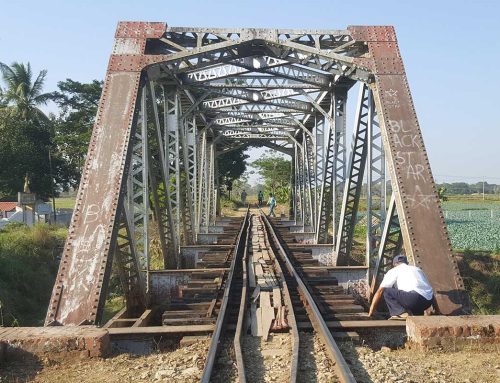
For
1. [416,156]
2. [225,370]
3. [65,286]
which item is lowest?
Answer: [225,370]

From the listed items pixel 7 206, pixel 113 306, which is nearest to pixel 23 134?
pixel 7 206

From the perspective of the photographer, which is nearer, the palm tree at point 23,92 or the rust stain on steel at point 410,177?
the rust stain on steel at point 410,177

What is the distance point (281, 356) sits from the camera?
5016mm

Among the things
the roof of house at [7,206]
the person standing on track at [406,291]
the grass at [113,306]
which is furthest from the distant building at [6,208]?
the person standing on track at [406,291]

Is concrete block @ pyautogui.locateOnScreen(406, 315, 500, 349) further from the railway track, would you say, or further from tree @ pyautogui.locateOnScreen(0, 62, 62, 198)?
tree @ pyautogui.locateOnScreen(0, 62, 62, 198)

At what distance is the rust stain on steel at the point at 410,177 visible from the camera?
6.47 meters

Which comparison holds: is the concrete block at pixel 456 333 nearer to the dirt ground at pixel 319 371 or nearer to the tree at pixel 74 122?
the dirt ground at pixel 319 371

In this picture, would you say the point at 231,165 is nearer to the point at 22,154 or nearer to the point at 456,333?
the point at 22,154

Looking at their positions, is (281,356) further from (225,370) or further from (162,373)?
(162,373)

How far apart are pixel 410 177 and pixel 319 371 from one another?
378 cm

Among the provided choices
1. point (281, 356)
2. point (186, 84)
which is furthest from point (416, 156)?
point (186, 84)

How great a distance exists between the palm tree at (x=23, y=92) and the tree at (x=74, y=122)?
1.74 m

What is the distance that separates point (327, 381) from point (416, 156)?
4.34 m

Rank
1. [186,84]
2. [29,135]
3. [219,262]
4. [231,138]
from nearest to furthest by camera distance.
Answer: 1. [219,262]
2. [186,84]
3. [231,138]
4. [29,135]
